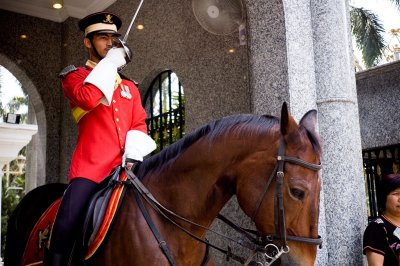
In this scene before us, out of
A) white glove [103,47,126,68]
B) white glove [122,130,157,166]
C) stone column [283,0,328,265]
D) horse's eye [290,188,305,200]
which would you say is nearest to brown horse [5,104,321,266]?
horse's eye [290,188,305,200]

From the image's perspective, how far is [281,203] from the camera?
8.38 ft

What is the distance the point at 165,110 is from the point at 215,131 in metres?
5.99

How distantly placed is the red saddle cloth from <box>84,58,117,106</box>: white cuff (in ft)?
1.73

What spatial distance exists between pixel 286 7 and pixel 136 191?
233 centimetres

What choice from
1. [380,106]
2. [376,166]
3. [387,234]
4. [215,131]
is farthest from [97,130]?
[380,106]

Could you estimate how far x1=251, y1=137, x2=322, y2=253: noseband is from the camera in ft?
8.29

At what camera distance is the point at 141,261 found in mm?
2785

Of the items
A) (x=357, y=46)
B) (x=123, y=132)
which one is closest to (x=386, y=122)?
(x=123, y=132)

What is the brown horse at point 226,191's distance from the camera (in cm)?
257

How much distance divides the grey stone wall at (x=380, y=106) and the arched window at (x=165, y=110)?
2847mm

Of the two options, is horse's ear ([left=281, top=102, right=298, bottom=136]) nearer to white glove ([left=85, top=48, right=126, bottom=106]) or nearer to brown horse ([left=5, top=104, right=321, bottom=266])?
brown horse ([left=5, top=104, right=321, bottom=266])

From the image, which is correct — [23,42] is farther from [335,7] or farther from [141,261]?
[141,261]

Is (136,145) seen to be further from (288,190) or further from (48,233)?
(288,190)

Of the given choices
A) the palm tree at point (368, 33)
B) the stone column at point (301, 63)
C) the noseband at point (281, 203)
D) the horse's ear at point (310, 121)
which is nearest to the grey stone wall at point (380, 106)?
the stone column at point (301, 63)
